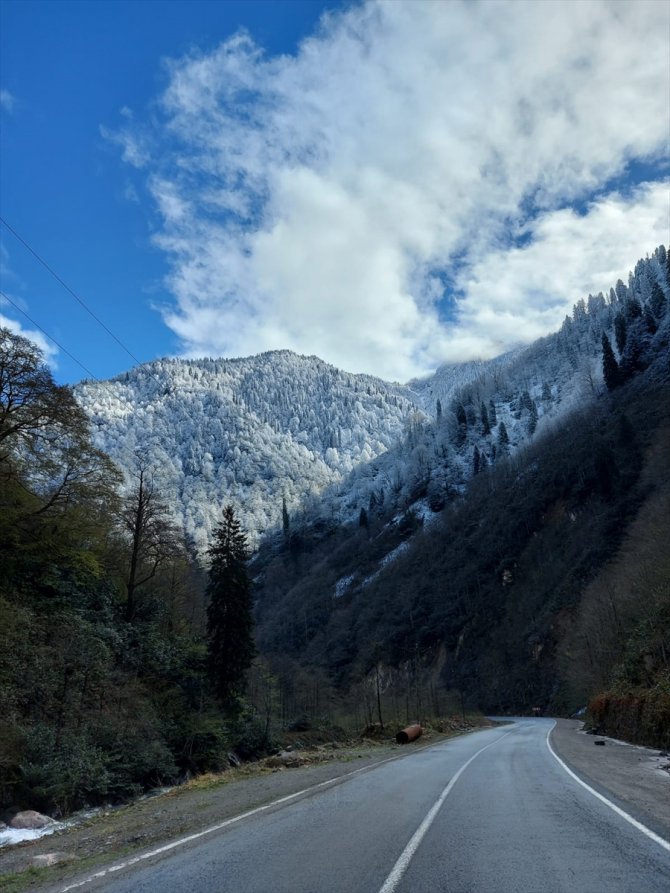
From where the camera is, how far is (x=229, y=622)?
1385 inches

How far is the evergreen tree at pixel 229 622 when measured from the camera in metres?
34.3

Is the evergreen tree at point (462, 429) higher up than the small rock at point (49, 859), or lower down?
higher up

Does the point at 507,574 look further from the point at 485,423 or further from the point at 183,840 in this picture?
the point at 183,840

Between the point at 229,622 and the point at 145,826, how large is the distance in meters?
25.4

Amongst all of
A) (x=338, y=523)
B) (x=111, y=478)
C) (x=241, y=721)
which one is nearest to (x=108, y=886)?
(x=111, y=478)

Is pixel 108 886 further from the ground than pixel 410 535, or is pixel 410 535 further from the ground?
pixel 410 535

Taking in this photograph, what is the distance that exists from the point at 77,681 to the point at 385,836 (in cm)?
1826

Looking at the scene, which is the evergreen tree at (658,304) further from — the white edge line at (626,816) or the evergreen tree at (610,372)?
the white edge line at (626,816)

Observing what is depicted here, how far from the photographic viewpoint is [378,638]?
107125 millimetres

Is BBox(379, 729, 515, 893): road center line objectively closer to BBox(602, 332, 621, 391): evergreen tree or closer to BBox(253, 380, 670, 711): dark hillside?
BBox(253, 380, 670, 711): dark hillside

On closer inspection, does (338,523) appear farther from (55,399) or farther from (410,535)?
(55,399)

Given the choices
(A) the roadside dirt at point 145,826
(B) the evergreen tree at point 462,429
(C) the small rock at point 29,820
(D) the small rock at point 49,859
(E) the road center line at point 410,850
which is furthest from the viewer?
(B) the evergreen tree at point 462,429

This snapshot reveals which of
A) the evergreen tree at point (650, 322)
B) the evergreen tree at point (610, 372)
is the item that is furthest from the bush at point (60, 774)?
the evergreen tree at point (650, 322)

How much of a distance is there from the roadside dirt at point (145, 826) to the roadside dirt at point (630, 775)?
23.3 feet
